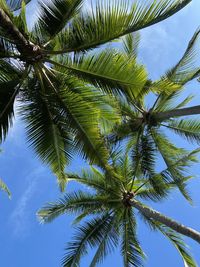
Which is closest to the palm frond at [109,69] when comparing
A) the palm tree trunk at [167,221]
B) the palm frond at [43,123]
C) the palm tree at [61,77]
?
the palm tree at [61,77]

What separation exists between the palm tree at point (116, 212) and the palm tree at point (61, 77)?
4.73 m

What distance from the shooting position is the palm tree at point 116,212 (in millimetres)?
17266

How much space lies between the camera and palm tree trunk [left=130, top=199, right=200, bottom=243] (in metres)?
14.9

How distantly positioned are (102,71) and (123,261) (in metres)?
7.95

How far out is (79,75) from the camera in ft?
40.7

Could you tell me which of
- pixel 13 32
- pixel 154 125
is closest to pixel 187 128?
pixel 154 125

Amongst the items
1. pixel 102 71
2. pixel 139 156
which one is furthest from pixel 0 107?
pixel 139 156

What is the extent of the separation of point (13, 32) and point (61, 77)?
2444 millimetres

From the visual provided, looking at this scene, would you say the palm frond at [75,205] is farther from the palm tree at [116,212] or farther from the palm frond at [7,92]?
the palm frond at [7,92]

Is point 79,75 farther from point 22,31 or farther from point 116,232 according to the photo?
point 116,232

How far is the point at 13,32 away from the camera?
1043cm

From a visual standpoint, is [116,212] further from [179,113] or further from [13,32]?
[13,32]

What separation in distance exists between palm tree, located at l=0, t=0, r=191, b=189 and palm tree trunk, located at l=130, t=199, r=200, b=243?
14.1ft

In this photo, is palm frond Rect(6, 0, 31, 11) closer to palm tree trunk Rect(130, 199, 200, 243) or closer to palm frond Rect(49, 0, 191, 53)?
palm frond Rect(49, 0, 191, 53)
